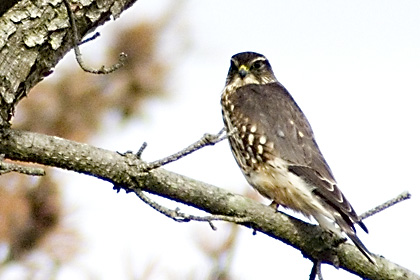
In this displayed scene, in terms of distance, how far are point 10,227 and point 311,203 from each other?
1.46m

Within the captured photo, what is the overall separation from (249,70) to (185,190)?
2578 millimetres

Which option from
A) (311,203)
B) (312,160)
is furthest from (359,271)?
(312,160)

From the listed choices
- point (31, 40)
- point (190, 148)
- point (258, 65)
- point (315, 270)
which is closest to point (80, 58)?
point (31, 40)

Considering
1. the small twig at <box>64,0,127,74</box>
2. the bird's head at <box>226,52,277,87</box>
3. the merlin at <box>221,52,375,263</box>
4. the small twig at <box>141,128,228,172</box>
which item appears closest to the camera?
the small twig at <box>141,128,228,172</box>

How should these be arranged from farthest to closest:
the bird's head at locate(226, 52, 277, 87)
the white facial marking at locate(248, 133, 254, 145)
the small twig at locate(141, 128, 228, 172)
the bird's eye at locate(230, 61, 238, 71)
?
1. the bird's eye at locate(230, 61, 238, 71)
2. the bird's head at locate(226, 52, 277, 87)
3. the white facial marking at locate(248, 133, 254, 145)
4. the small twig at locate(141, 128, 228, 172)

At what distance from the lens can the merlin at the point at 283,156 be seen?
12.1 feet

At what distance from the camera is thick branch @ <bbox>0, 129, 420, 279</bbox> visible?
8.26ft

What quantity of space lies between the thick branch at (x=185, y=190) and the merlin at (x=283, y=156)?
317 millimetres

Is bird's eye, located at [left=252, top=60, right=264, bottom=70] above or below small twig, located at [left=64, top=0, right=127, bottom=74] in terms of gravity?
above

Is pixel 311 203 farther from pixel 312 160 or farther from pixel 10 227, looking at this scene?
pixel 10 227

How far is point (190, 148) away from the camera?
8.04 feet

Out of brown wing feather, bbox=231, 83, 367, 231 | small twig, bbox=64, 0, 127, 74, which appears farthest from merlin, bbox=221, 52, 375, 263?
small twig, bbox=64, 0, 127, 74

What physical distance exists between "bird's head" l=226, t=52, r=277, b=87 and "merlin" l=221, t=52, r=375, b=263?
0.33 m

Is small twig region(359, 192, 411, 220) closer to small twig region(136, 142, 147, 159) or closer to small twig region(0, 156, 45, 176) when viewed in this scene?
small twig region(136, 142, 147, 159)
